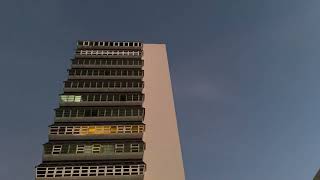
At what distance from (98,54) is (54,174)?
34734mm

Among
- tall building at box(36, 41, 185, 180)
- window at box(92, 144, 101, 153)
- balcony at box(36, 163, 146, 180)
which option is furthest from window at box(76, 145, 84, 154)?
balcony at box(36, 163, 146, 180)

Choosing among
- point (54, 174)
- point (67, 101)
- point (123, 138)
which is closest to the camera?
point (54, 174)

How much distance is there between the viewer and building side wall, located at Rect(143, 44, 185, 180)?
67688 mm

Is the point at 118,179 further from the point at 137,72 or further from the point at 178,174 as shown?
the point at 137,72

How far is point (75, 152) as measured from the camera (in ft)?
216

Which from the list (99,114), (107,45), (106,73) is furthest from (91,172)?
(107,45)

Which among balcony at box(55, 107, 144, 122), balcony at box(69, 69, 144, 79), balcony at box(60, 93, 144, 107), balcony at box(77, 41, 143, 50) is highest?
balcony at box(77, 41, 143, 50)

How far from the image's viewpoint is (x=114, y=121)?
7288cm

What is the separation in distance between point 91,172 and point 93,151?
5128 millimetres

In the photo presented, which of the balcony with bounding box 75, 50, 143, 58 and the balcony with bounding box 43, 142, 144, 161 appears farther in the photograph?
the balcony with bounding box 75, 50, 143, 58

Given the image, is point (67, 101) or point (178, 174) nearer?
point (178, 174)

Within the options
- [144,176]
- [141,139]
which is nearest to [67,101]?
[141,139]

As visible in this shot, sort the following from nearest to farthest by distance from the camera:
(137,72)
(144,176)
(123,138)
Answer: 1. (144,176)
2. (123,138)
3. (137,72)

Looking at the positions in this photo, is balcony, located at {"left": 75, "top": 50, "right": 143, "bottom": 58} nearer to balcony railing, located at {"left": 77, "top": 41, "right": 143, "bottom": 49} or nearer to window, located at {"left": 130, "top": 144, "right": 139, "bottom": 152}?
balcony railing, located at {"left": 77, "top": 41, "right": 143, "bottom": 49}
